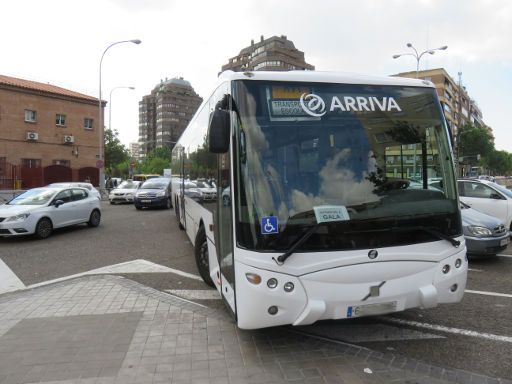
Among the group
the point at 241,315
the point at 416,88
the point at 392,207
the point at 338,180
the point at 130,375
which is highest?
the point at 416,88

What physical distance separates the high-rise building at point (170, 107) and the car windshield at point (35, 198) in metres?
119

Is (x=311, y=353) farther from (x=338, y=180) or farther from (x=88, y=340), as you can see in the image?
(x=88, y=340)

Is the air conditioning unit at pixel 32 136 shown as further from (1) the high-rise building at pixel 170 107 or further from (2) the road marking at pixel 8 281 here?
(1) the high-rise building at pixel 170 107

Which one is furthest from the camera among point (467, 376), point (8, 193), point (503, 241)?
point (8, 193)

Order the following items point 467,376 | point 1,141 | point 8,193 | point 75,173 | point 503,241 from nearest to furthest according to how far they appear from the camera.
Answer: point 467,376 → point 503,241 → point 8,193 → point 1,141 → point 75,173

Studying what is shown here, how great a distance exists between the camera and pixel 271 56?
73.8 meters

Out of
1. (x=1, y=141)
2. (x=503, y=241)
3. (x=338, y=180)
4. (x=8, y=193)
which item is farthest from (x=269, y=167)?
(x=1, y=141)

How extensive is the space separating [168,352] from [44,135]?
1492 inches

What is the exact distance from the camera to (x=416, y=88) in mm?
4520

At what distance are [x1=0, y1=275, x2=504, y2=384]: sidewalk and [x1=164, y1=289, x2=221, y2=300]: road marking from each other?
1.75ft

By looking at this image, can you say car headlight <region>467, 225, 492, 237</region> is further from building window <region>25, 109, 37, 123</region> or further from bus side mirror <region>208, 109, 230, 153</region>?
building window <region>25, 109, 37, 123</region>

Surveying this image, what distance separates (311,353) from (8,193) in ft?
94.3

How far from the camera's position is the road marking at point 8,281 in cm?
687

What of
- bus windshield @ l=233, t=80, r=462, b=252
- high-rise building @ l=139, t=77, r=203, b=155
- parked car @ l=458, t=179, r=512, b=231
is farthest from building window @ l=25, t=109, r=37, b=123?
high-rise building @ l=139, t=77, r=203, b=155
